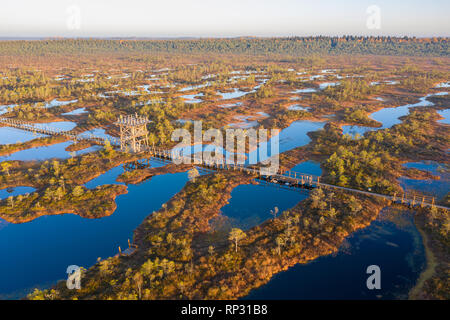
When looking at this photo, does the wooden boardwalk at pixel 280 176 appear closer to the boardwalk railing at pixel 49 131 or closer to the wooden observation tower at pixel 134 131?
the boardwalk railing at pixel 49 131

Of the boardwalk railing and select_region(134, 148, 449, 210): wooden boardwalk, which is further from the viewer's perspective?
the boardwalk railing

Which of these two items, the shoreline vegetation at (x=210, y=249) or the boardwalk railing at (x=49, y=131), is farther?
the boardwalk railing at (x=49, y=131)

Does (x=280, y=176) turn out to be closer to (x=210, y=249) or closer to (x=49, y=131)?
(x=210, y=249)

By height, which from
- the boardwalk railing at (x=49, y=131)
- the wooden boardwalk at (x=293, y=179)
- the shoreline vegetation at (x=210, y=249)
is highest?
the boardwalk railing at (x=49, y=131)

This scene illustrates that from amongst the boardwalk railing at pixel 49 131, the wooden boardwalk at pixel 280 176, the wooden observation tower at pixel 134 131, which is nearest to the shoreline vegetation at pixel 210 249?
the wooden boardwalk at pixel 280 176

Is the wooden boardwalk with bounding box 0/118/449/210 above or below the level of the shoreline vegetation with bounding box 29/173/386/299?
above

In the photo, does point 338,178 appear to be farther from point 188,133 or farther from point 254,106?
point 254,106

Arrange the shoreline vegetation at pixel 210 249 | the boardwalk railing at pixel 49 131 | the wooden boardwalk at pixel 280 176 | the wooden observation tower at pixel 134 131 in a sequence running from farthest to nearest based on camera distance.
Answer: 1. the boardwalk railing at pixel 49 131
2. the wooden observation tower at pixel 134 131
3. the wooden boardwalk at pixel 280 176
4. the shoreline vegetation at pixel 210 249

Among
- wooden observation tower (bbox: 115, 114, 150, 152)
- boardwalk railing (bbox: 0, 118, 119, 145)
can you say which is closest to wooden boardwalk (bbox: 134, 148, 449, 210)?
wooden observation tower (bbox: 115, 114, 150, 152)

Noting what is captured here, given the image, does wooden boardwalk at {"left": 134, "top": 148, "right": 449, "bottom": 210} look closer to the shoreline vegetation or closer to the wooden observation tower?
the shoreline vegetation

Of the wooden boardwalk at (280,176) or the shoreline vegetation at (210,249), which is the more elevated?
the wooden boardwalk at (280,176)
